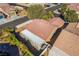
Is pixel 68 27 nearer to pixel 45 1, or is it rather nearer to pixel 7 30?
pixel 45 1

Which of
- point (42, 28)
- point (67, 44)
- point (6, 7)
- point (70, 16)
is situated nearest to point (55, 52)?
point (67, 44)

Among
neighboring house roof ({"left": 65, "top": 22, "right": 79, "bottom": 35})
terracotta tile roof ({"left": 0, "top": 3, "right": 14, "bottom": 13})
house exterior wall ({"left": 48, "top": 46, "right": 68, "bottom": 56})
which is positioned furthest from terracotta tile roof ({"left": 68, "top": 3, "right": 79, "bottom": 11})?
terracotta tile roof ({"left": 0, "top": 3, "right": 14, "bottom": 13})

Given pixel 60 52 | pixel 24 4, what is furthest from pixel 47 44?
pixel 24 4

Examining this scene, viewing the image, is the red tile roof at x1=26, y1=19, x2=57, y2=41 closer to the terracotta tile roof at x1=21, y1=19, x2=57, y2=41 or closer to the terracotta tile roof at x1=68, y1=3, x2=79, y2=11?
the terracotta tile roof at x1=21, y1=19, x2=57, y2=41

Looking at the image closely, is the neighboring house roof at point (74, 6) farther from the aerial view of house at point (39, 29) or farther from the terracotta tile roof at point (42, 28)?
the terracotta tile roof at point (42, 28)

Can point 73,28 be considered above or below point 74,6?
below

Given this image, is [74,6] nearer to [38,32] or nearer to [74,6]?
[74,6]
